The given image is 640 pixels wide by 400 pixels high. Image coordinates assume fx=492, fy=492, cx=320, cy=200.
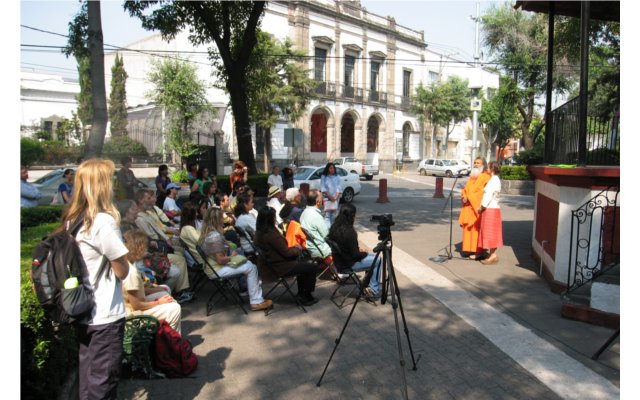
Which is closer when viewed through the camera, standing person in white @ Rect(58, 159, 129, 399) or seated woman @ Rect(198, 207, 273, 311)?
standing person in white @ Rect(58, 159, 129, 399)

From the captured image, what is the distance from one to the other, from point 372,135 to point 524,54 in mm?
19763

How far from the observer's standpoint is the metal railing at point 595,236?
6145 mm

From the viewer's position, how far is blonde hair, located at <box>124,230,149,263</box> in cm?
491

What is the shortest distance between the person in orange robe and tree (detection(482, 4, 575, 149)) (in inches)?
799

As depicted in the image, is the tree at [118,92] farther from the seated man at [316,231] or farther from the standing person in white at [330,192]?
the seated man at [316,231]

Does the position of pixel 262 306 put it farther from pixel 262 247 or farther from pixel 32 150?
pixel 32 150

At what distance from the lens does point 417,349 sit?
198 inches

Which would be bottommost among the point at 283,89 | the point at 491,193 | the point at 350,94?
the point at 491,193

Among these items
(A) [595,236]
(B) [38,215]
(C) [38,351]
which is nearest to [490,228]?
(A) [595,236]

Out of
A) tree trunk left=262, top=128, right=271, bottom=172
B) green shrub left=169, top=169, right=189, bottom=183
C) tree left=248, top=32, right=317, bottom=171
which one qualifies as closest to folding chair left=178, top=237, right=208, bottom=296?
green shrub left=169, top=169, right=189, bottom=183

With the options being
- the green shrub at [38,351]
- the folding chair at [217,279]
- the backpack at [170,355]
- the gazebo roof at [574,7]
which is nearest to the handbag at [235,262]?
the folding chair at [217,279]

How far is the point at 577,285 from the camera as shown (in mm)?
6309

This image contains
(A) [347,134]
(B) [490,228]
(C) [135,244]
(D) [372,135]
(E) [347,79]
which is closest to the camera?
(C) [135,244]

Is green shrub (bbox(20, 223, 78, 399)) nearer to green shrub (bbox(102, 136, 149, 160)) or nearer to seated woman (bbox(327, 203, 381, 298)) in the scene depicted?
seated woman (bbox(327, 203, 381, 298))
